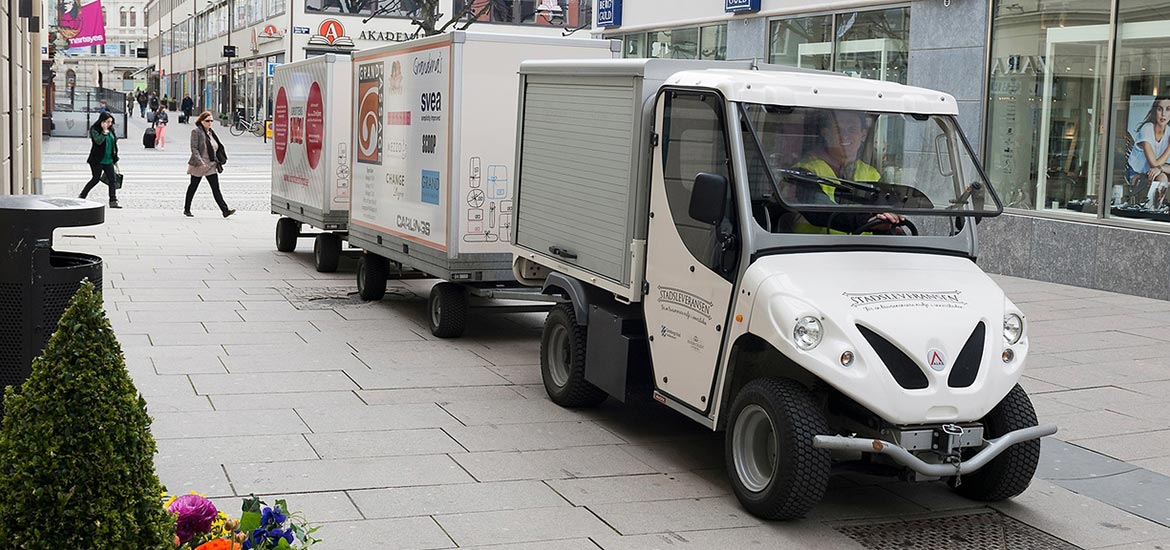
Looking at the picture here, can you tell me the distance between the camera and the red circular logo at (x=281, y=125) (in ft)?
54.4

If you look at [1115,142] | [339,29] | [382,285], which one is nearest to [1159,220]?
[1115,142]

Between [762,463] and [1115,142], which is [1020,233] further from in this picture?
[762,463]

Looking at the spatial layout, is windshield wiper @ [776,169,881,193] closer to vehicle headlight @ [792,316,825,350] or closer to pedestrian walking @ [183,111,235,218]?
vehicle headlight @ [792,316,825,350]

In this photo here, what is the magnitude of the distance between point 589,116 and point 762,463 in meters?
2.76

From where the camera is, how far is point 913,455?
5738 millimetres

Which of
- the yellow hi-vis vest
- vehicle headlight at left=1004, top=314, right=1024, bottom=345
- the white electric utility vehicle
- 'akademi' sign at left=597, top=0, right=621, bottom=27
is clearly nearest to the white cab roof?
the white electric utility vehicle

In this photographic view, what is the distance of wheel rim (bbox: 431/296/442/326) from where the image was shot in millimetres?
10680

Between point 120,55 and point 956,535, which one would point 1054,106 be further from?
point 120,55

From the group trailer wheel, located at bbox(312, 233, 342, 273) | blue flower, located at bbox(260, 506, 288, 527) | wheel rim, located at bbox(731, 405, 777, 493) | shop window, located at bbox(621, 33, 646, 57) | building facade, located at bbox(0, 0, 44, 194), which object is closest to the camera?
blue flower, located at bbox(260, 506, 288, 527)

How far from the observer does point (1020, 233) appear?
1519 centimetres

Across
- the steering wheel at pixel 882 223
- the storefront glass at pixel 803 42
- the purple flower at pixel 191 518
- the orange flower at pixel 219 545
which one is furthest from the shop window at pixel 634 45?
the orange flower at pixel 219 545

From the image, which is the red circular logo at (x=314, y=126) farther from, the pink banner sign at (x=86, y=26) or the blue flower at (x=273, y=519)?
the pink banner sign at (x=86, y=26)

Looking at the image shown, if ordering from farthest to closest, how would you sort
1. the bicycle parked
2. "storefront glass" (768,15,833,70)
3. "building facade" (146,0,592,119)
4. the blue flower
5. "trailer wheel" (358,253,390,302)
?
the bicycle parked
"building facade" (146,0,592,119)
"storefront glass" (768,15,833,70)
"trailer wheel" (358,253,390,302)
the blue flower

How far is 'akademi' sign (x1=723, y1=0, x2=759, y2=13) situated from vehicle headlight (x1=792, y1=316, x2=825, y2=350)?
47.6ft
